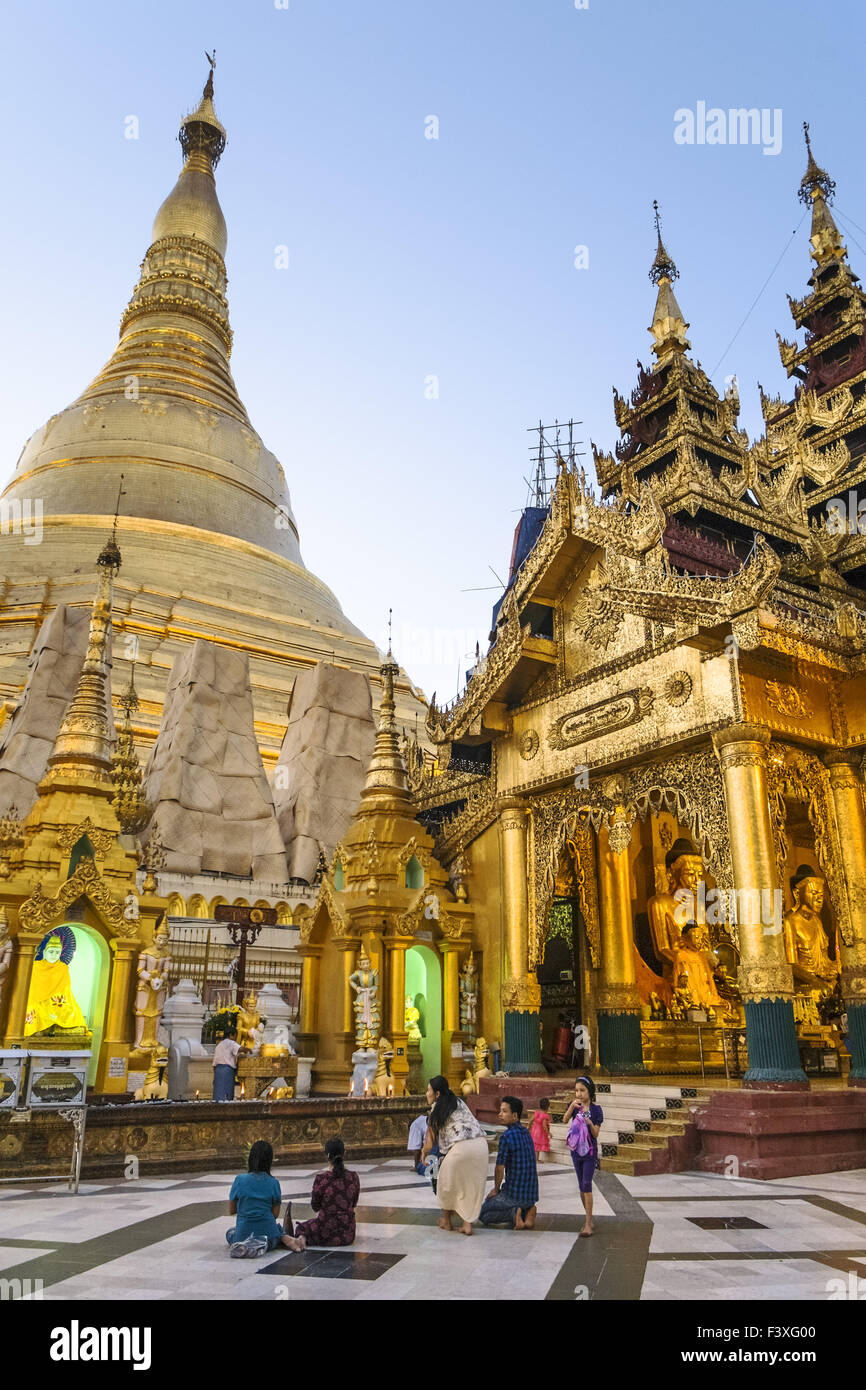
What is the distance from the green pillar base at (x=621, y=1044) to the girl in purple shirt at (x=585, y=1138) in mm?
6986

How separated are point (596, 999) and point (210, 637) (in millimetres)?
22894

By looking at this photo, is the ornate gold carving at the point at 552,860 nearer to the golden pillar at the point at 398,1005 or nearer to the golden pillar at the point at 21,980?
the golden pillar at the point at 398,1005

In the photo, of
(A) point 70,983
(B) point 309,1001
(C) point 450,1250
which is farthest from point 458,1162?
(B) point 309,1001

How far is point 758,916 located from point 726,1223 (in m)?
4.00

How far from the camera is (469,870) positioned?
627 inches

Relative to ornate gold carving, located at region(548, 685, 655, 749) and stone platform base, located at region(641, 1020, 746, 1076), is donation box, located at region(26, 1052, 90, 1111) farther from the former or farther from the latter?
stone platform base, located at region(641, 1020, 746, 1076)

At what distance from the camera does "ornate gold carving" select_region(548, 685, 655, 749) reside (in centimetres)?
1212

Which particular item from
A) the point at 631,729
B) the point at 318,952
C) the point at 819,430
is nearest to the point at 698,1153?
the point at 631,729

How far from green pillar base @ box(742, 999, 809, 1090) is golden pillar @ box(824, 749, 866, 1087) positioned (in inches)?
56.8

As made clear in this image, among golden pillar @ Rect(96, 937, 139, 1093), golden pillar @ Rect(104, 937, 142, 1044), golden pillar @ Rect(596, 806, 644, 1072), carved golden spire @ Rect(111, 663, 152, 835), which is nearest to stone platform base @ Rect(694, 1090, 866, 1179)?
golden pillar @ Rect(596, 806, 644, 1072)

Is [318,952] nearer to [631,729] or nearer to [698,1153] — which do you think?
[631,729]

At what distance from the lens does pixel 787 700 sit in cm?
1105

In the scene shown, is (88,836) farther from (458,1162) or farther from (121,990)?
(458,1162)

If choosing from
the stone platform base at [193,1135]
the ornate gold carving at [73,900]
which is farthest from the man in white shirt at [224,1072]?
the ornate gold carving at [73,900]
